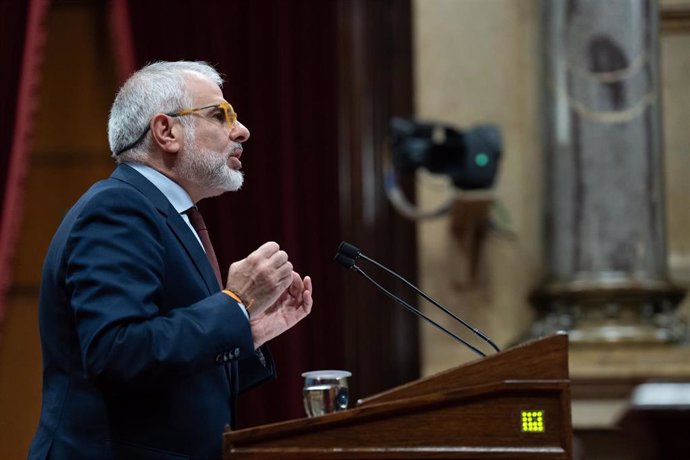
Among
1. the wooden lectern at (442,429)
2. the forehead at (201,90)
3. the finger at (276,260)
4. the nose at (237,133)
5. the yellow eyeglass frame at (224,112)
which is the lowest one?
the wooden lectern at (442,429)

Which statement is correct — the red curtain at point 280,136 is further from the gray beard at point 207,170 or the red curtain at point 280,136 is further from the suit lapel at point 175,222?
the suit lapel at point 175,222

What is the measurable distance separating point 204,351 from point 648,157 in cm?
298

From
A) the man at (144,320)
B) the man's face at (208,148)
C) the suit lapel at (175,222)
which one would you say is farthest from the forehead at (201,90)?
the suit lapel at (175,222)

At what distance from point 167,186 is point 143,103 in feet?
0.55

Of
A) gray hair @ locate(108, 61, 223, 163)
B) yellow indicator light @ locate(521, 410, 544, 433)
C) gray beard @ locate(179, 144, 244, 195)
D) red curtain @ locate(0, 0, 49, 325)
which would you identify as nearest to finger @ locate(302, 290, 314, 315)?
gray beard @ locate(179, 144, 244, 195)

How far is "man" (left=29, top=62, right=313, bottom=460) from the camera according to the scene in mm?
1856

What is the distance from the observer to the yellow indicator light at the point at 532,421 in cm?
183

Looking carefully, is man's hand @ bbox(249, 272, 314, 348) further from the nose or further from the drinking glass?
the nose

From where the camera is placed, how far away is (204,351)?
1884 mm

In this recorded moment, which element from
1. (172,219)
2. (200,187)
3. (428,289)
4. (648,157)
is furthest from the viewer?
(428,289)

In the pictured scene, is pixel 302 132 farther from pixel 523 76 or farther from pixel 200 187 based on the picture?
pixel 200 187

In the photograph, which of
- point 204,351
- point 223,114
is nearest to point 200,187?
point 223,114

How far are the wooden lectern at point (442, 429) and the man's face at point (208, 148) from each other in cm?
58

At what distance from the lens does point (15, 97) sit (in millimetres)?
4188
